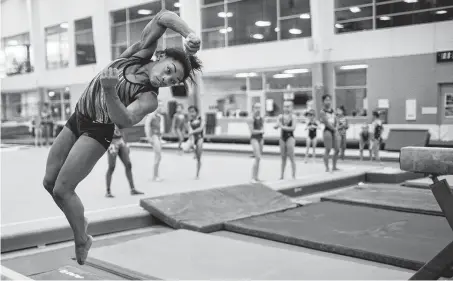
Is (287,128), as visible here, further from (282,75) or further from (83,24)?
(282,75)

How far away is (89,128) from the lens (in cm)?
224

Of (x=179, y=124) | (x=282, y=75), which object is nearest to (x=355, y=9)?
(x=282, y=75)

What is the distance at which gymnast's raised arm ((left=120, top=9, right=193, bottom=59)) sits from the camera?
7.23ft

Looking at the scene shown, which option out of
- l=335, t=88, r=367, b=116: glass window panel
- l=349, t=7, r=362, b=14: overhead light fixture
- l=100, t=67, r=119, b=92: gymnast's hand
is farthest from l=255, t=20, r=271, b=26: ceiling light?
l=100, t=67, r=119, b=92: gymnast's hand

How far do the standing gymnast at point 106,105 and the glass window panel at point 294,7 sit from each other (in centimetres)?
860

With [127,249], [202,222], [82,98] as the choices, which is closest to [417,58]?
[202,222]

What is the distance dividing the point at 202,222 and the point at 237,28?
8830 mm

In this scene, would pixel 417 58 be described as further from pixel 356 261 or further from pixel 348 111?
pixel 348 111

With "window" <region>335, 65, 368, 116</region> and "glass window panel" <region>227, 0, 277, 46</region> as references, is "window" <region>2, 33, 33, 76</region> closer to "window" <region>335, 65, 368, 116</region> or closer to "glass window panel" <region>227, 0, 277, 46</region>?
"window" <region>335, 65, 368, 116</region>

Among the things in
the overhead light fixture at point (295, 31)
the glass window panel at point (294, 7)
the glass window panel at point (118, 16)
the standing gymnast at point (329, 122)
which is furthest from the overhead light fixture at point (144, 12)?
the overhead light fixture at point (295, 31)

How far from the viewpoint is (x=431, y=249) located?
4039mm

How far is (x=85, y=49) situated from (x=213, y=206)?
2.54 metres

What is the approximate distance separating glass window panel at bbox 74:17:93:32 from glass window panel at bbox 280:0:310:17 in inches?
278

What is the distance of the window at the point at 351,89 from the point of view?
9.89 metres
